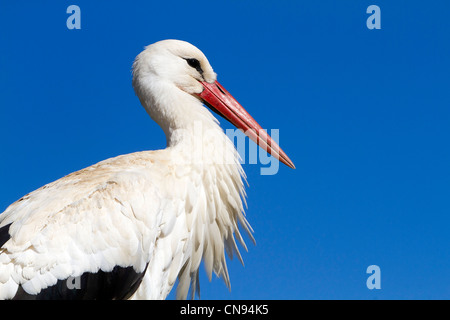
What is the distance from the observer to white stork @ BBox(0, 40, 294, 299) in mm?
3260

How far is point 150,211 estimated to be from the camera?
11.3ft

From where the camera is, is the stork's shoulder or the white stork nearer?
the white stork

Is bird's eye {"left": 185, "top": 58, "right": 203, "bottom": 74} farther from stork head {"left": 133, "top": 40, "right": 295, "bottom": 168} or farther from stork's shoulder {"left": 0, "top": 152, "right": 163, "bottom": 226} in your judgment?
stork's shoulder {"left": 0, "top": 152, "right": 163, "bottom": 226}

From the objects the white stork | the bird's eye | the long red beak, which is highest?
the bird's eye

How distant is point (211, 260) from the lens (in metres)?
3.96

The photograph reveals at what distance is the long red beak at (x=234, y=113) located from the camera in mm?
4145

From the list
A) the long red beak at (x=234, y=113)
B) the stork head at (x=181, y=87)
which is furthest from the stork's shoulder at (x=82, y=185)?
the long red beak at (x=234, y=113)

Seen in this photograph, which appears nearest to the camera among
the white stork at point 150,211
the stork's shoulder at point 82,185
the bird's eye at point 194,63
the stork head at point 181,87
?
the white stork at point 150,211

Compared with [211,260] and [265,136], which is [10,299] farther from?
[265,136]

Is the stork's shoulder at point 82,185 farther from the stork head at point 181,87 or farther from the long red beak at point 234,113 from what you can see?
the long red beak at point 234,113

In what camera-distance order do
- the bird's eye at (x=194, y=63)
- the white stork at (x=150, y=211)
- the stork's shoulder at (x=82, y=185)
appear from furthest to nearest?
the bird's eye at (x=194, y=63)
the stork's shoulder at (x=82, y=185)
the white stork at (x=150, y=211)

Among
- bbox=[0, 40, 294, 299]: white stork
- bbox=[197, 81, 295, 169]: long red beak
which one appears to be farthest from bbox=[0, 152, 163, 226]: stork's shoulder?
bbox=[197, 81, 295, 169]: long red beak
